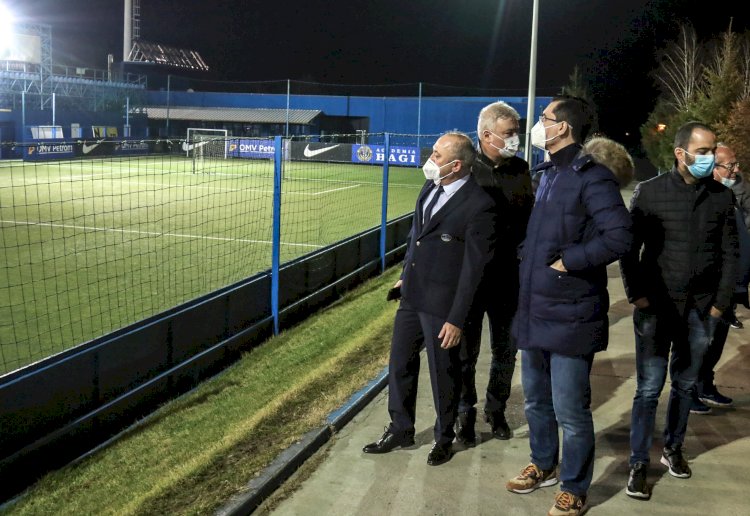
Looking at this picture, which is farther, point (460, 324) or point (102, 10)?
point (102, 10)

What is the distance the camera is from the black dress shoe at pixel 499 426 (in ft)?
15.8

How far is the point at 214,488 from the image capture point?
398cm

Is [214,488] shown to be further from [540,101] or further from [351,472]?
[540,101]

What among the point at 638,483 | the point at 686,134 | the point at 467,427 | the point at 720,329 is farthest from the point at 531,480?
the point at 720,329

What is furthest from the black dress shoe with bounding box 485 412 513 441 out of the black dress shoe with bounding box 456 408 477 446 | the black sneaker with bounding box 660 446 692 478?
the black sneaker with bounding box 660 446 692 478

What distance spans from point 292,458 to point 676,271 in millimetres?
2337

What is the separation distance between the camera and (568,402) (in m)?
3.70

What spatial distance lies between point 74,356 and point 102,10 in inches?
3009

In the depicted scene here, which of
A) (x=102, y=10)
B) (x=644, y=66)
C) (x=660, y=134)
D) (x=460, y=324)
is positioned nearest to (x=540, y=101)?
(x=660, y=134)

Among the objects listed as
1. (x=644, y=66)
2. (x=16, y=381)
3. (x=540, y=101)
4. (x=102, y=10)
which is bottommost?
(x=16, y=381)

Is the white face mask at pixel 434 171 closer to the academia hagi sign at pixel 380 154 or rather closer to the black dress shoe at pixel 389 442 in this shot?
the black dress shoe at pixel 389 442

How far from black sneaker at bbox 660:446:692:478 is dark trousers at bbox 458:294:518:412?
1.03m

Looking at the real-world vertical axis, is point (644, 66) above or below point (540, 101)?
above

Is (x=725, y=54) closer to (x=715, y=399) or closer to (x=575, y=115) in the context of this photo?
(x=715, y=399)
